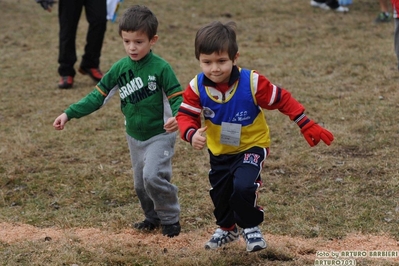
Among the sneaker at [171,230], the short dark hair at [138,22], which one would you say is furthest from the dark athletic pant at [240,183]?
the short dark hair at [138,22]

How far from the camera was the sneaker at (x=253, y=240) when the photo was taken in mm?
4266

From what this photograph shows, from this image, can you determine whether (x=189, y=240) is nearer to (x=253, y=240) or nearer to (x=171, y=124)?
(x=253, y=240)

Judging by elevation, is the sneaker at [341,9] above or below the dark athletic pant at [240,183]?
below

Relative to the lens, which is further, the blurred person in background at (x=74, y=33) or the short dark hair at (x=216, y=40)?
the blurred person in background at (x=74, y=33)

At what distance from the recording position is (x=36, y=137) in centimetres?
765

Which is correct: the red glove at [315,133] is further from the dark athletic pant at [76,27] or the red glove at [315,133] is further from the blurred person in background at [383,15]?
the blurred person in background at [383,15]

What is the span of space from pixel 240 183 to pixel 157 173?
74 cm

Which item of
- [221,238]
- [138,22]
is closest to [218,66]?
[138,22]

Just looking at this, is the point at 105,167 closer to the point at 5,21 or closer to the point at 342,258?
the point at 342,258

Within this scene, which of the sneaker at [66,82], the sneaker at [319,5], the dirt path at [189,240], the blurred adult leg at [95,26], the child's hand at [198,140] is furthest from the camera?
the sneaker at [319,5]

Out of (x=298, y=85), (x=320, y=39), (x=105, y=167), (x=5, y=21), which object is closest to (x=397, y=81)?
(x=298, y=85)

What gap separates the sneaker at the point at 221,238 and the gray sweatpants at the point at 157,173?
45 cm

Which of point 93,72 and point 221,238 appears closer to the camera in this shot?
point 221,238

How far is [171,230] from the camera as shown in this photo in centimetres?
499
